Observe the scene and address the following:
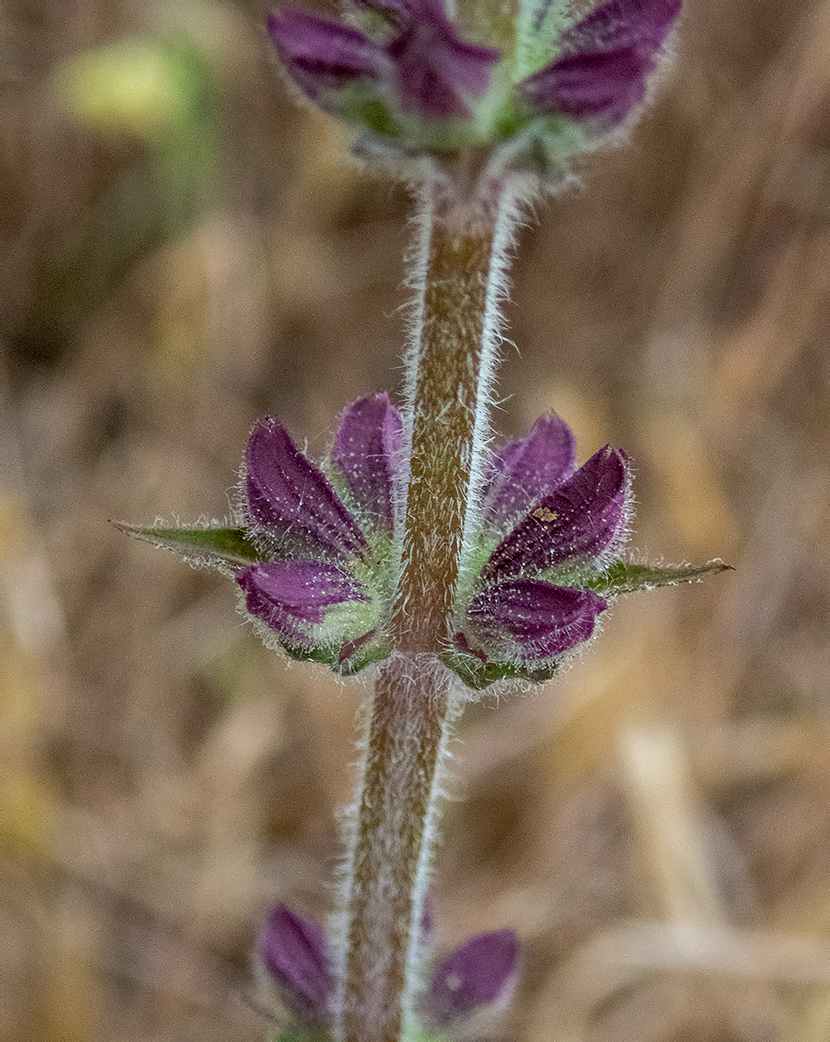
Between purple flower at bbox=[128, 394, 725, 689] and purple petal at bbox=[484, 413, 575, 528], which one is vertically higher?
purple petal at bbox=[484, 413, 575, 528]

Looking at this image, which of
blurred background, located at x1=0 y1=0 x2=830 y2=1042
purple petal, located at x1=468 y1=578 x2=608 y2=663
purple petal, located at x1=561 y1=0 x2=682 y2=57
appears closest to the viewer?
purple petal, located at x1=561 y1=0 x2=682 y2=57

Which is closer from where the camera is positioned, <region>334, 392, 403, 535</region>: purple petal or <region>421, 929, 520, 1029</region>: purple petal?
<region>334, 392, 403, 535</region>: purple petal

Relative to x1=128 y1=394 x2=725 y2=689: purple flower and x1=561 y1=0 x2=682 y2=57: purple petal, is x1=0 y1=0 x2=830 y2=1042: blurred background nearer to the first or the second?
Answer: x1=128 y1=394 x2=725 y2=689: purple flower

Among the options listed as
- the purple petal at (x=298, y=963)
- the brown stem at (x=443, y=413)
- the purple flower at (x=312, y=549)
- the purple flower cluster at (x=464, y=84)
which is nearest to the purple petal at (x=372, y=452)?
the purple flower at (x=312, y=549)

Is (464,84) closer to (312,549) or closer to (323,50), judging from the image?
(323,50)

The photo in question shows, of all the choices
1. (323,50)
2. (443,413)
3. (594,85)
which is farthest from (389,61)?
(443,413)

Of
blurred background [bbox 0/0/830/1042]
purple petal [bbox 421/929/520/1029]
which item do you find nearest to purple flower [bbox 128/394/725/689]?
purple petal [bbox 421/929/520/1029]

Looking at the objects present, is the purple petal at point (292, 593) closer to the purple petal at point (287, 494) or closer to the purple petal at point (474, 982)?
the purple petal at point (287, 494)
